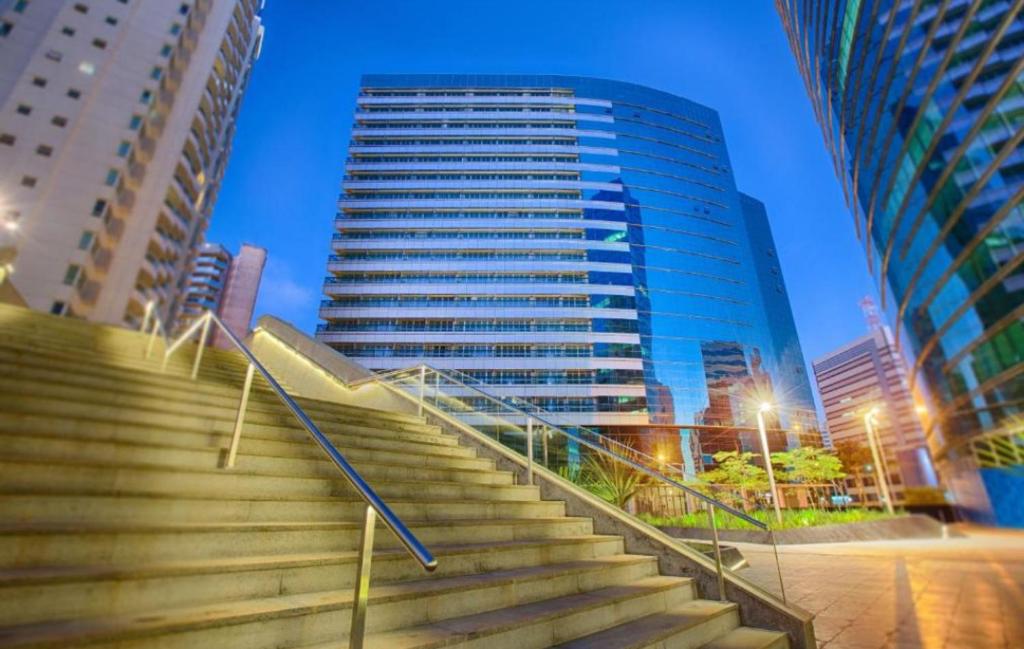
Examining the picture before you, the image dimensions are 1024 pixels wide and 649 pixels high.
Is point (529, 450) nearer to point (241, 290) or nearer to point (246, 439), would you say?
point (246, 439)

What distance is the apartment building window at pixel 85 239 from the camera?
28.5 meters

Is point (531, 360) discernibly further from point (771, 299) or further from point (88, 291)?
point (771, 299)

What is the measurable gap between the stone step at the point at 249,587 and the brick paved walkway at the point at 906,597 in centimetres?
306

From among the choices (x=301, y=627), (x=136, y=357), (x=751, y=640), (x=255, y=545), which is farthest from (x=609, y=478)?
(x=136, y=357)

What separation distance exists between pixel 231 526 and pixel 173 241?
4967cm

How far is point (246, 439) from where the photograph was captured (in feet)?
14.2

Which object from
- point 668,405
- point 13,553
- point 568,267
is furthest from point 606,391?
point 13,553

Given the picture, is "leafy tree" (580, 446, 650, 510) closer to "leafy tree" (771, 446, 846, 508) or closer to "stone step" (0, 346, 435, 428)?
"stone step" (0, 346, 435, 428)

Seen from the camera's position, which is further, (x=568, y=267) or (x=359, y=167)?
(x=359, y=167)

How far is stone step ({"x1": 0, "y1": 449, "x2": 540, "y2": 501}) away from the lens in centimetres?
282

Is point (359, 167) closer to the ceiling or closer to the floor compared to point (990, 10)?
closer to the ceiling

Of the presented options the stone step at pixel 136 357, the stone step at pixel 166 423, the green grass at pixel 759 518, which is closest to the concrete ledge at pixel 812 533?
the green grass at pixel 759 518

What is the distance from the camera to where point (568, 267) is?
4869cm

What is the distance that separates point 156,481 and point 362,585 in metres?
2.33
